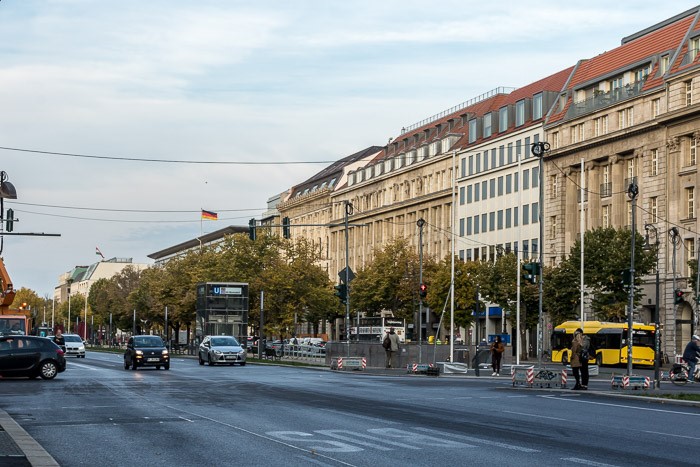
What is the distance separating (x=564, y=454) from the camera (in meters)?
15.9

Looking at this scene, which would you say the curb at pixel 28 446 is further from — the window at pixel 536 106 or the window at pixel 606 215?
the window at pixel 536 106

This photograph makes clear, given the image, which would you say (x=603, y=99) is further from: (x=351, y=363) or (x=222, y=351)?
(x=351, y=363)

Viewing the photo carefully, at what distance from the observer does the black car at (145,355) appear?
177 feet

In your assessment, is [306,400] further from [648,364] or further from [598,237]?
[598,237]

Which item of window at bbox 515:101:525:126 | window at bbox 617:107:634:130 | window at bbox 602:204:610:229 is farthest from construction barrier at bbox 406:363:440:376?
window at bbox 515:101:525:126

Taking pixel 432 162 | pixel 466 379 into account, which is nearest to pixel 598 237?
pixel 466 379

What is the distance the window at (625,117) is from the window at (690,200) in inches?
321

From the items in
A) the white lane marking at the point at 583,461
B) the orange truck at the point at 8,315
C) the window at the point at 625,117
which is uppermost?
the window at the point at 625,117

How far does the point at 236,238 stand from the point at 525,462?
280 feet

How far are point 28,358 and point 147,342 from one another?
14582 mm

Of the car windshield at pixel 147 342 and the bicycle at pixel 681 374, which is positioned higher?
the car windshield at pixel 147 342

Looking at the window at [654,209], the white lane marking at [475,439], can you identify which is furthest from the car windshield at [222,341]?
the white lane marking at [475,439]

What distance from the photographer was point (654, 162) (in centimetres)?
7775

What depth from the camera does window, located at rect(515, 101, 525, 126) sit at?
3873 inches
